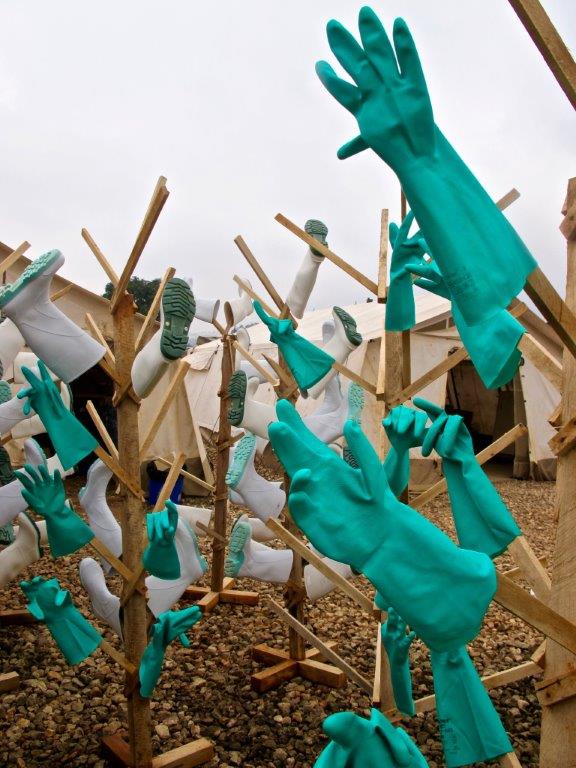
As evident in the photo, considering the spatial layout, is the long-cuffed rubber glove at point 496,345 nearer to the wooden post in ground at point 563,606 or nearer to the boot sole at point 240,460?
the wooden post in ground at point 563,606

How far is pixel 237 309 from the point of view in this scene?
4.25 meters

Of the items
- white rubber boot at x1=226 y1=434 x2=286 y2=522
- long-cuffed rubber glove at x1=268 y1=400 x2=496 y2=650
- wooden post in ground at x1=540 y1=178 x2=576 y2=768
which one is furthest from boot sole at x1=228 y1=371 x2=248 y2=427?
long-cuffed rubber glove at x1=268 y1=400 x2=496 y2=650

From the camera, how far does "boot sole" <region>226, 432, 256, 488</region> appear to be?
303 centimetres

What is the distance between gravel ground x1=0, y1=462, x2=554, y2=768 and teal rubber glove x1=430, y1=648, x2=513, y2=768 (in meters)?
1.37

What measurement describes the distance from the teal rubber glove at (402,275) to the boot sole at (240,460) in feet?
5.22

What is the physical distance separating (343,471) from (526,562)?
105 centimetres

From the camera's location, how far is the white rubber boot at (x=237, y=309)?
4.19 m

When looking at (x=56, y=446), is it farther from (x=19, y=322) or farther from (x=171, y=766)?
(x=171, y=766)

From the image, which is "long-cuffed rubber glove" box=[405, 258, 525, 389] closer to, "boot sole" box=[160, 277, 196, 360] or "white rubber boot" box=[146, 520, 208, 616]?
"boot sole" box=[160, 277, 196, 360]

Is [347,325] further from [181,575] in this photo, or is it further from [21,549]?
[21,549]

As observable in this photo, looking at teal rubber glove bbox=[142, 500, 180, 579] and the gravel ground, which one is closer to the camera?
teal rubber glove bbox=[142, 500, 180, 579]

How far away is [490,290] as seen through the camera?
2.74 feet

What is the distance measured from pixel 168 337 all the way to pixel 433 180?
1189mm

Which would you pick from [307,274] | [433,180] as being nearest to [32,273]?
[433,180]
